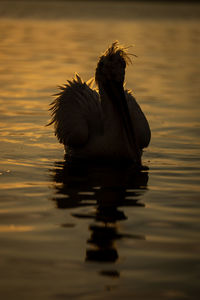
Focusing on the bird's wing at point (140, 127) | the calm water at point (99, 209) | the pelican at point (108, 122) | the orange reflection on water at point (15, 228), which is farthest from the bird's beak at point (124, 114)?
the orange reflection on water at point (15, 228)

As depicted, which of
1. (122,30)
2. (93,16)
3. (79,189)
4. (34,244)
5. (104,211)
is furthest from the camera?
(93,16)

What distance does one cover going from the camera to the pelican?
25.2 ft

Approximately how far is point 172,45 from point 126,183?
16.7 meters

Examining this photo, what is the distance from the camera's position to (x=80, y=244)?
5.00 meters

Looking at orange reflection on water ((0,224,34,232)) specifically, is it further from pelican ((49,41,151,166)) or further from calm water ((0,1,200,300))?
pelican ((49,41,151,166))

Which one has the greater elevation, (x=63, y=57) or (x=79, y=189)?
(x=63, y=57)

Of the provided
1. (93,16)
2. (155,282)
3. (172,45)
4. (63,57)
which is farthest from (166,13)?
(155,282)

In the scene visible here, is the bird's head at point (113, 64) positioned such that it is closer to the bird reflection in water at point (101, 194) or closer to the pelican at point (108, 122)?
the pelican at point (108, 122)

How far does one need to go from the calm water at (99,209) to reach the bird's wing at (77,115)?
31cm

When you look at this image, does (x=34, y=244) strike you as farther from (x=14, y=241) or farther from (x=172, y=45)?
(x=172, y=45)

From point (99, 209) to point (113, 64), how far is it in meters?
2.29

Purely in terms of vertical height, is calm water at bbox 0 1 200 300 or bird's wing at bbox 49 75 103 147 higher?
bird's wing at bbox 49 75 103 147

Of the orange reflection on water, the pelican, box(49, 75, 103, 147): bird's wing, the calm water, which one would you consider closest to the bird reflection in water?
the calm water

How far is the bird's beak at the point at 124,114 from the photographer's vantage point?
7.64 meters
